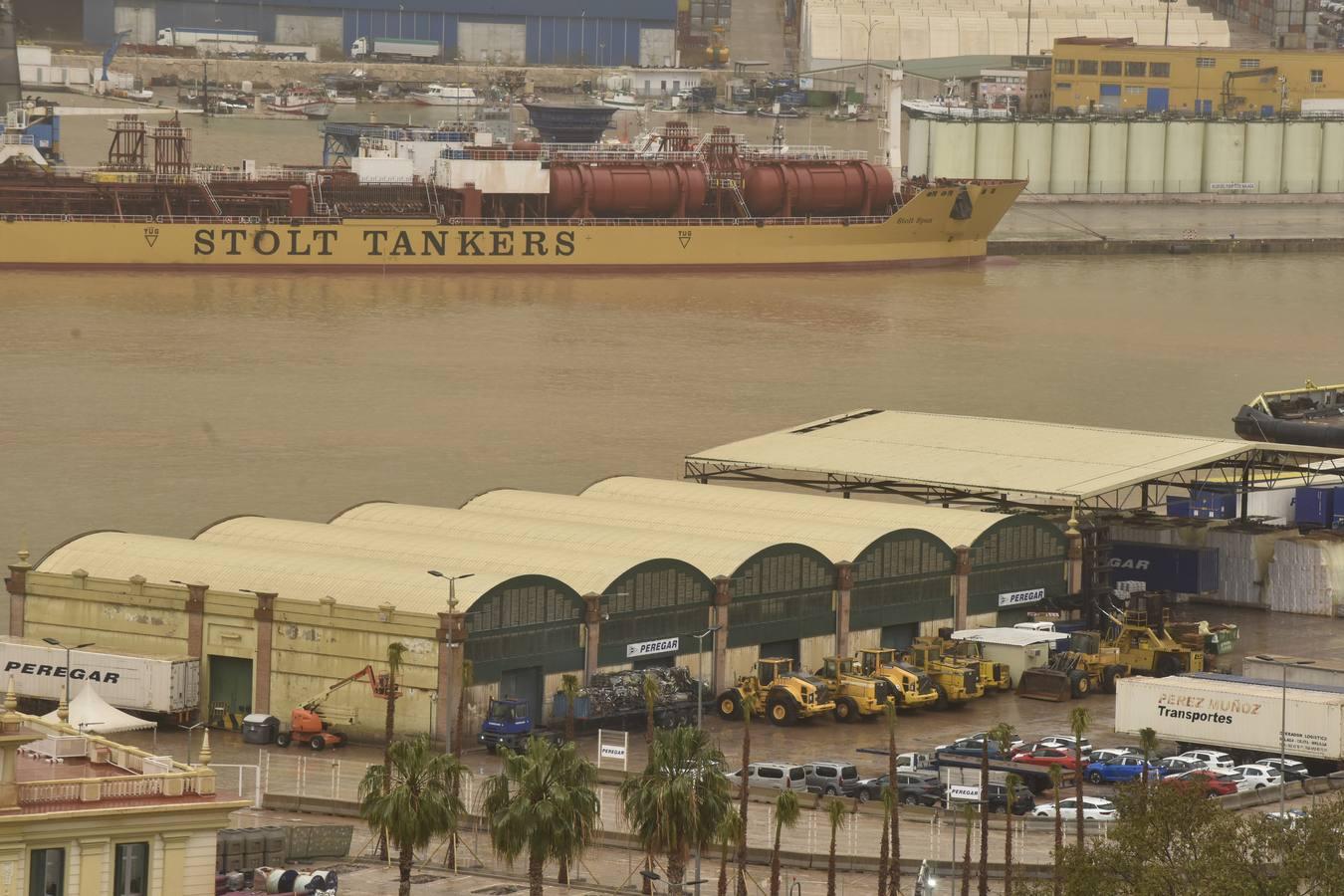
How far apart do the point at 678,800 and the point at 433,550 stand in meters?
11.2

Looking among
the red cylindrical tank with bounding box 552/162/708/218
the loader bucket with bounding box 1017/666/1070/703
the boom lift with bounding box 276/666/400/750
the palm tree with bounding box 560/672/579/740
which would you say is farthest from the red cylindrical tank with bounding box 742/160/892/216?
the boom lift with bounding box 276/666/400/750

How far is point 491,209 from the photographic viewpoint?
85.1 meters

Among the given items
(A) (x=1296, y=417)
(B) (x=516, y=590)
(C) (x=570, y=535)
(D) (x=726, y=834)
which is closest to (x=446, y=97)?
(A) (x=1296, y=417)

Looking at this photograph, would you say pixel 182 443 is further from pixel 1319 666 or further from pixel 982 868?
pixel 982 868

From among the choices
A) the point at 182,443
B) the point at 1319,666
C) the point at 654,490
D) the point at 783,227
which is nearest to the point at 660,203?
the point at 783,227

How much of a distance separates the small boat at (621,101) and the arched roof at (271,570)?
97.6 m

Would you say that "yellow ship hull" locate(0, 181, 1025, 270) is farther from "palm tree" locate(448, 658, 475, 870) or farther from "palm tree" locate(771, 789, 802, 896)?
"palm tree" locate(771, 789, 802, 896)

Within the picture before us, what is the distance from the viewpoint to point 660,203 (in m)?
85.1

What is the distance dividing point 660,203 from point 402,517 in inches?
1973

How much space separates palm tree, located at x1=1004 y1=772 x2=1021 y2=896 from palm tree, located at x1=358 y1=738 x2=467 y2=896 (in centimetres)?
426

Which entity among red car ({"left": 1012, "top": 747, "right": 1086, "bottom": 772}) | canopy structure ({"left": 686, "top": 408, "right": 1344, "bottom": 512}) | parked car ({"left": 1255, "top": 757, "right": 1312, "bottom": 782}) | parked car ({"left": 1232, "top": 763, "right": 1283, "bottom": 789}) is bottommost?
parked car ({"left": 1255, "top": 757, "right": 1312, "bottom": 782})

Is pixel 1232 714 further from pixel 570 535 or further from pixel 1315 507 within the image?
pixel 1315 507

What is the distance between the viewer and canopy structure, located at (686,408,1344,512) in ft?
129

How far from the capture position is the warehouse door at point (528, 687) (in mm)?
30750
